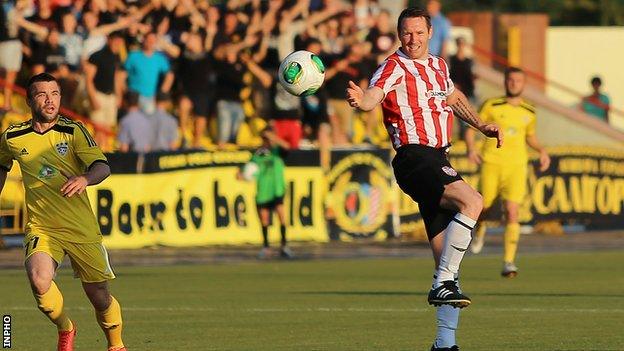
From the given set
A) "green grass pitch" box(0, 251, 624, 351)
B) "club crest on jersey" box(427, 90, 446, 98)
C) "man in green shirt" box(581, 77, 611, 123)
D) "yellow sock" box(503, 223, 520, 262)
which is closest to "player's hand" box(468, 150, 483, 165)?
"yellow sock" box(503, 223, 520, 262)

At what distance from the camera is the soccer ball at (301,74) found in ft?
37.2

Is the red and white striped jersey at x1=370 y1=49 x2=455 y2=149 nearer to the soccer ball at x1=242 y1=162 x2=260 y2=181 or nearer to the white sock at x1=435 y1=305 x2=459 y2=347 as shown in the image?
the white sock at x1=435 y1=305 x2=459 y2=347

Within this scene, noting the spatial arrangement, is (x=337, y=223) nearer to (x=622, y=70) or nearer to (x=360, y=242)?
(x=360, y=242)

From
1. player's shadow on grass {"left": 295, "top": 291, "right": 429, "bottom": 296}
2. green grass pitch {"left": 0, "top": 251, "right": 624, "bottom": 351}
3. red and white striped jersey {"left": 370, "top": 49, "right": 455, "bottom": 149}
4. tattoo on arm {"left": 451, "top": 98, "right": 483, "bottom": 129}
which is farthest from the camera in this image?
player's shadow on grass {"left": 295, "top": 291, "right": 429, "bottom": 296}

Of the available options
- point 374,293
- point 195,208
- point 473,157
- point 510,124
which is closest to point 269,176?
point 195,208

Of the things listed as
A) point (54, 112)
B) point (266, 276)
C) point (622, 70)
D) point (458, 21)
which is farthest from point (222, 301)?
point (622, 70)

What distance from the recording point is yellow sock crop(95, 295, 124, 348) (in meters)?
11.4

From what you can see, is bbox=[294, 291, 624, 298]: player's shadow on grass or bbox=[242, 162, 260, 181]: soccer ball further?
bbox=[242, 162, 260, 181]: soccer ball

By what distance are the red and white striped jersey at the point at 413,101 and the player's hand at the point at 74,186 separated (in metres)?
2.09

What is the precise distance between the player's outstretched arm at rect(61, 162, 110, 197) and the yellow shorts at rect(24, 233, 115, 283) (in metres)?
0.44

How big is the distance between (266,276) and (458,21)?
22.8 m

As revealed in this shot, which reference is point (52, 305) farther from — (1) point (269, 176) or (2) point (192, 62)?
(2) point (192, 62)

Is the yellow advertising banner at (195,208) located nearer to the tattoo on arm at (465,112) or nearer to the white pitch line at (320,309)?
the white pitch line at (320,309)

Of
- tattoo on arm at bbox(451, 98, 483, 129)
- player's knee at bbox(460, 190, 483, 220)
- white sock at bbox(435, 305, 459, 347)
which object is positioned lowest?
white sock at bbox(435, 305, 459, 347)
